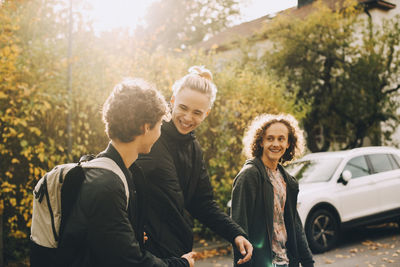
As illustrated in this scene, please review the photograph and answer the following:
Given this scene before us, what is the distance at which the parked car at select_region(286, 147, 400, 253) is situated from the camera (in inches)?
298

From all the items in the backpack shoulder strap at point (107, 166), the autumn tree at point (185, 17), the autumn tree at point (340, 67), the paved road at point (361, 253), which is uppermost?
the autumn tree at point (185, 17)

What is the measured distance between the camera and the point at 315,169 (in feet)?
27.3

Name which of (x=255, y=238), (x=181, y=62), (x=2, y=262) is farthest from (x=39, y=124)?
(x=255, y=238)

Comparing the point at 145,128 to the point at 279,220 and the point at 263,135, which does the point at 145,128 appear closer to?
the point at 279,220

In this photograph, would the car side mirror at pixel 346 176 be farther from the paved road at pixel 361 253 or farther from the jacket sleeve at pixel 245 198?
the jacket sleeve at pixel 245 198

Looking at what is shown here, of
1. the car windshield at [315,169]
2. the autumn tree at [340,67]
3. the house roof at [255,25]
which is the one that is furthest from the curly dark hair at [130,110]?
the autumn tree at [340,67]

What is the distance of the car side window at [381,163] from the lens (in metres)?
8.70

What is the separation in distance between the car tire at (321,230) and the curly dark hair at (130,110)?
6.25 metres

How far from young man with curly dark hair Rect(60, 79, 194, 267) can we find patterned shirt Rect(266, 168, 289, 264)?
1.43 meters

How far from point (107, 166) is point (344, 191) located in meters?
7.16

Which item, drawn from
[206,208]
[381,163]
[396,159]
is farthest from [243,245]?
[396,159]

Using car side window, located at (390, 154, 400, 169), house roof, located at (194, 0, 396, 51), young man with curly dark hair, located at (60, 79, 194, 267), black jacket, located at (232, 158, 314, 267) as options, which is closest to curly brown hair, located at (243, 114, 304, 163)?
black jacket, located at (232, 158, 314, 267)

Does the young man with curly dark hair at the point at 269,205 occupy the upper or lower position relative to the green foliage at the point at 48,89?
lower

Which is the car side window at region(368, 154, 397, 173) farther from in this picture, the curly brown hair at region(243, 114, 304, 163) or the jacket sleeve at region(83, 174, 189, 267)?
the jacket sleeve at region(83, 174, 189, 267)
